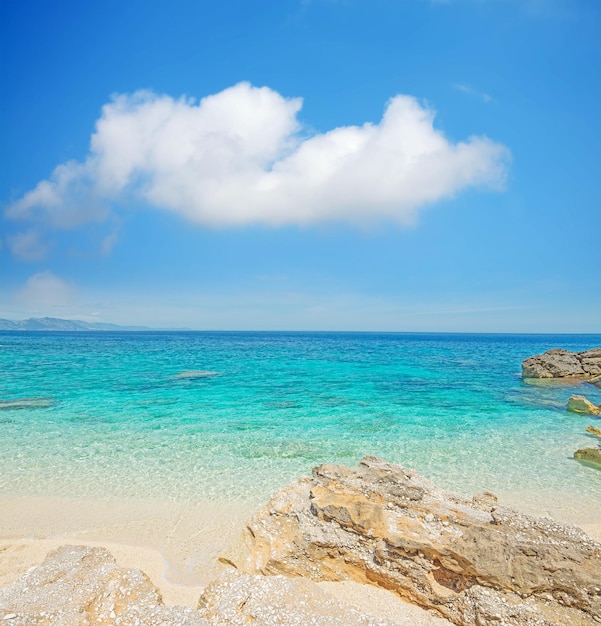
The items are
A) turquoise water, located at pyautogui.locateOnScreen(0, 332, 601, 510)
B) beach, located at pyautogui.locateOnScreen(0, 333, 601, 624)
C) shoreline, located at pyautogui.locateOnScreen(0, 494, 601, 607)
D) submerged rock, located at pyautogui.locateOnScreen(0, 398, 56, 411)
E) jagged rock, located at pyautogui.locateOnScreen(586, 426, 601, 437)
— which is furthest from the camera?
submerged rock, located at pyautogui.locateOnScreen(0, 398, 56, 411)

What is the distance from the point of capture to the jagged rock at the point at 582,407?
19312 millimetres

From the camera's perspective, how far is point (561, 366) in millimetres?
33562

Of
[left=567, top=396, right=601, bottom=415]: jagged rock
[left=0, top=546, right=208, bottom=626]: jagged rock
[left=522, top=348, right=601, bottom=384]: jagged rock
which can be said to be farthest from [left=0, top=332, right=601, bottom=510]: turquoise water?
[left=522, top=348, right=601, bottom=384]: jagged rock

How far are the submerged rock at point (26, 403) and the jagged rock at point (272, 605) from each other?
60.7ft

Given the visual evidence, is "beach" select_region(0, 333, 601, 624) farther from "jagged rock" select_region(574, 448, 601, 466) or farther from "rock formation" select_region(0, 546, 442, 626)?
"rock formation" select_region(0, 546, 442, 626)

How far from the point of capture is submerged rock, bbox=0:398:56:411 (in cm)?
1859

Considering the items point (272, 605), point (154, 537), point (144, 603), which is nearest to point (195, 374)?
point (154, 537)

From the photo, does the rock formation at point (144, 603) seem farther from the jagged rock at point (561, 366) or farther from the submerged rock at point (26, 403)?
the jagged rock at point (561, 366)

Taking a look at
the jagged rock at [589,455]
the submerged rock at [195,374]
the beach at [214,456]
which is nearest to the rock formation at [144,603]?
the beach at [214,456]

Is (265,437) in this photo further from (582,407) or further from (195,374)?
(195,374)

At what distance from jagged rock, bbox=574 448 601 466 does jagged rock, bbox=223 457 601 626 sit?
774 cm

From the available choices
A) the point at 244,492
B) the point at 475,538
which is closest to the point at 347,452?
the point at 244,492

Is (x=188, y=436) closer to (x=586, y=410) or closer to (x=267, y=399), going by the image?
(x=267, y=399)

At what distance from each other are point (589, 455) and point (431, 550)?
33.2 feet
